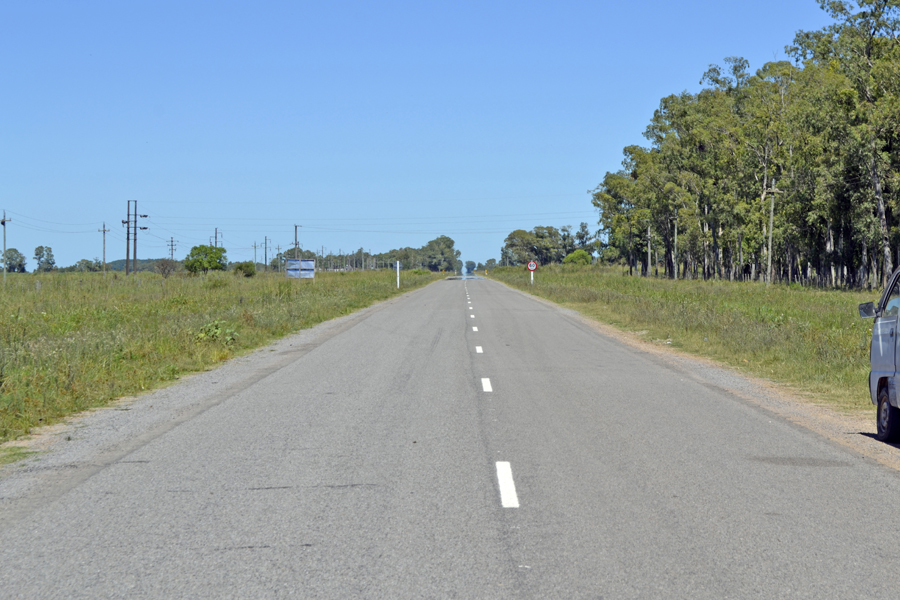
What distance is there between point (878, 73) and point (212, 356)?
4569cm

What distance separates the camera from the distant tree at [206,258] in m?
127

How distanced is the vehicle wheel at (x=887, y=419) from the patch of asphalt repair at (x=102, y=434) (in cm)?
781

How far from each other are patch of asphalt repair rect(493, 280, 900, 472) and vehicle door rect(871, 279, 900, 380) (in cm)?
79

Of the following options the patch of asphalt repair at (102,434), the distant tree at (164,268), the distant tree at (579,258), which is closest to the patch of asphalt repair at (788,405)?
the patch of asphalt repair at (102,434)

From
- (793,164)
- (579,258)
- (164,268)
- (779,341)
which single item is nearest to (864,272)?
(793,164)

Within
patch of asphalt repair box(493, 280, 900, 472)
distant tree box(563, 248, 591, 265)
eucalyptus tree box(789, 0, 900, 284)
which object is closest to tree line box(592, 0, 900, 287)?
eucalyptus tree box(789, 0, 900, 284)

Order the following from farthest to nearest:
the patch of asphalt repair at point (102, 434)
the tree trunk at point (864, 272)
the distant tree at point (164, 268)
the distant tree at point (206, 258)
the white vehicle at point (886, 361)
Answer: the distant tree at point (206, 258) < the distant tree at point (164, 268) < the tree trunk at point (864, 272) < the white vehicle at point (886, 361) < the patch of asphalt repair at point (102, 434)

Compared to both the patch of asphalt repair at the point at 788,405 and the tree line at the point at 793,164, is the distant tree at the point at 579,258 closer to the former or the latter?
the tree line at the point at 793,164

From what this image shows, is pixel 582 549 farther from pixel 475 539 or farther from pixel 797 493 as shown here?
pixel 797 493

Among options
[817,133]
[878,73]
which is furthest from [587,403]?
[817,133]

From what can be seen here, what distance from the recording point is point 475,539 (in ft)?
18.0

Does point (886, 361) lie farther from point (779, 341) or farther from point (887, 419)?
point (779, 341)

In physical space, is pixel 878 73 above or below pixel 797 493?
above

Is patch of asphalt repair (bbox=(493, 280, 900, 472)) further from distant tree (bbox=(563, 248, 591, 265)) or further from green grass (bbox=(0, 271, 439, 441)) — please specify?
distant tree (bbox=(563, 248, 591, 265))
